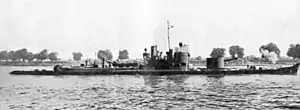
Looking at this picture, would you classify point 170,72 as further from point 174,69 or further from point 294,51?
point 294,51

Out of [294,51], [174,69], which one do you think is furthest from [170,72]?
[294,51]

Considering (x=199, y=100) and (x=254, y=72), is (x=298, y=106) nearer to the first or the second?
(x=199, y=100)

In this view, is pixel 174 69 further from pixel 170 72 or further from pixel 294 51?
pixel 294 51

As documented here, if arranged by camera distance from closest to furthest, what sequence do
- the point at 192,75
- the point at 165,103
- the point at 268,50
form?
the point at 165,103 < the point at 192,75 < the point at 268,50

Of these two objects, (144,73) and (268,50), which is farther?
(268,50)

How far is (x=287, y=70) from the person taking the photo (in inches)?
2793

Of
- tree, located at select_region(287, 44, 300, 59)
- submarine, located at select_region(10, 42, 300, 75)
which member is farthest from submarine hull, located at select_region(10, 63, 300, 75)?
tree, located at select_region(287, 44, 300, 59)

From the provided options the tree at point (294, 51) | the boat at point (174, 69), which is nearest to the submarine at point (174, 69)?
the boat at point (174, 69)

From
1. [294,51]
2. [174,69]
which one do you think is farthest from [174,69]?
[294,51]

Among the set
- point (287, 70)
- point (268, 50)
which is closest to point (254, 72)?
point (287, 70)

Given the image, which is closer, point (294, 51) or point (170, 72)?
point (170, 72)

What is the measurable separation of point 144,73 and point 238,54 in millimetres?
132124

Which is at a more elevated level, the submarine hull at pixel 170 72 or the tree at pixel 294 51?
the tree at pixel 294 51

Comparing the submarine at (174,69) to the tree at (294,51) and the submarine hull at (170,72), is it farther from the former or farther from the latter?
the tree at (294,51)
